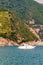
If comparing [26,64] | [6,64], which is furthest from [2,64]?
[26,64]

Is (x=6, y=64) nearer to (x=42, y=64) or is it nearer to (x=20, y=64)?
(x=20, y=64)

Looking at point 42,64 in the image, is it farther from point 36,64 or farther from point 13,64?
point 13,64

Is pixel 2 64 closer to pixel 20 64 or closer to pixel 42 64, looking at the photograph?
pixel 20 64

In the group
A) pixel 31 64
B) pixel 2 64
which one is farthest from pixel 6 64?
pixel 31 64

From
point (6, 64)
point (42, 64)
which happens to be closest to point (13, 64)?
point (6, 64)

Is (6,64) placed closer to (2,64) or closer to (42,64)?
(2,64)
